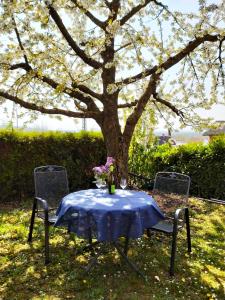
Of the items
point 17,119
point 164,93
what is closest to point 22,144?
point 17,119

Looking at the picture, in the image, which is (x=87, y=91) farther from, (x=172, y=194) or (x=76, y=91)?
(x=172, y=194)

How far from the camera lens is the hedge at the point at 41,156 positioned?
356 inches

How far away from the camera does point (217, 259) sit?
5391mm

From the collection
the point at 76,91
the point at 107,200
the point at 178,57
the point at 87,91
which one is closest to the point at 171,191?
the point at 107,200

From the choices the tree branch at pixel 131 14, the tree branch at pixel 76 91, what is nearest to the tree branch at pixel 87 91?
the tree branch at pixel 76 91

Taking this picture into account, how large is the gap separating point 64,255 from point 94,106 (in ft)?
11.9

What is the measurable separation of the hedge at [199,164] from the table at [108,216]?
16.2 feet

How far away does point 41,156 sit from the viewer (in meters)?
9.48

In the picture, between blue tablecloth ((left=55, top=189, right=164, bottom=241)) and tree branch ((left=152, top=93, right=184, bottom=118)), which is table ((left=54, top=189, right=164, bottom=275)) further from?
tree branch ((left=152, top=93, right=184, bottom=118))

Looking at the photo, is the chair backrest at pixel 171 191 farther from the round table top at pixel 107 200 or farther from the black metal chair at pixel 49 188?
the black metal chair at pixel 49 188

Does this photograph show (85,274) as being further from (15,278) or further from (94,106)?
(94,106)

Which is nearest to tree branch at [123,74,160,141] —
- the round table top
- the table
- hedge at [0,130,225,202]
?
hedge at [0,130,225,202]

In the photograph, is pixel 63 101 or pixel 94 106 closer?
pixel 94 106

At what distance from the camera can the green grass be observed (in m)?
4.25
